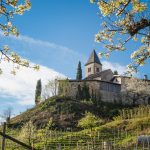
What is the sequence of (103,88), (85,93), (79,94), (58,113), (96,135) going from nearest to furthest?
(96,135) → (58,113) → (85,93) → (79,94) → (103,88)

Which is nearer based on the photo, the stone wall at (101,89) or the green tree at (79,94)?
the green tree at (79,94)

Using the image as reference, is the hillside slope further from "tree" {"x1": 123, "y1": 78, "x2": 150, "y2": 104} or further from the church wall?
the church wall

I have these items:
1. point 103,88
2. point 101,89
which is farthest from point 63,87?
point 103,88

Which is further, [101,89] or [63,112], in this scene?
[101,89]

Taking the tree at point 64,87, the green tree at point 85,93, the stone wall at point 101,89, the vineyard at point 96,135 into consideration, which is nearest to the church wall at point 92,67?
the stone wall at point 101,89

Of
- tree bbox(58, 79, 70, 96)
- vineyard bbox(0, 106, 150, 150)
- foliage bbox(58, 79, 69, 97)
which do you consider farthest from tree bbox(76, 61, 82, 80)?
vineyard bbox(0, 106, 150, 150)

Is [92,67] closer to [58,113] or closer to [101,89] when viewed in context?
[101,89]

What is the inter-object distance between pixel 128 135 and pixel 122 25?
103 feet

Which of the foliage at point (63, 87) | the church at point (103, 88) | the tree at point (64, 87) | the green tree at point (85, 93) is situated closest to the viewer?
the green tree at point (85, 93)

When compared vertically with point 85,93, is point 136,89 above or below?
above

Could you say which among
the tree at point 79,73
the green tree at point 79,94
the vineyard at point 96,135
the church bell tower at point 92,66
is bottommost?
the vineyard at point 96,135

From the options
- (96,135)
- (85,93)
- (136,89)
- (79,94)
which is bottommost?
(96,135)

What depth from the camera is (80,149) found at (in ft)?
92.8

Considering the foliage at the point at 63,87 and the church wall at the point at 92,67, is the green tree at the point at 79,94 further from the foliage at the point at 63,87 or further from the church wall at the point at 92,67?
the church wall at the point at 92,67
